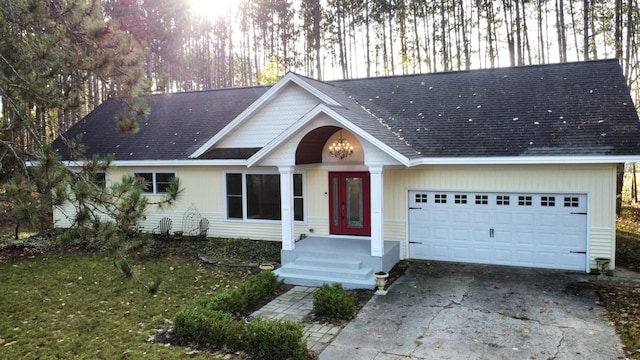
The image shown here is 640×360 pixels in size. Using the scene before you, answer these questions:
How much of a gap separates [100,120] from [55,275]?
9.23 metres

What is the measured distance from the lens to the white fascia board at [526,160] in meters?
9.57

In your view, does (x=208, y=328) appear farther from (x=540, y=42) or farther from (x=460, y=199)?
(x=540, y=42)

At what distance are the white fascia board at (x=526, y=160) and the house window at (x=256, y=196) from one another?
4.21 meters

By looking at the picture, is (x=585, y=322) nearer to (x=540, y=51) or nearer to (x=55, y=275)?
(x=55, y=275)

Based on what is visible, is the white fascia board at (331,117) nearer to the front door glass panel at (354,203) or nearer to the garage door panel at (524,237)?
the front door glass panel at (354,203)

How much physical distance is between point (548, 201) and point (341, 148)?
5.36 meters

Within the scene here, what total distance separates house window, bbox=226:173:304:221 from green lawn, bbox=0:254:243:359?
8.28 feet

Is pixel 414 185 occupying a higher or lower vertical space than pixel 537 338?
higher

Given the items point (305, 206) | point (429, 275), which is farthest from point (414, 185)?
point (305, 206)

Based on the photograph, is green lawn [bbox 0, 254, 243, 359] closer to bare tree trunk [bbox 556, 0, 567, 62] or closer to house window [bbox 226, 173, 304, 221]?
house window [bbox 226, 173, 304, 221]

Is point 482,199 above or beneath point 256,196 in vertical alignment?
beneath

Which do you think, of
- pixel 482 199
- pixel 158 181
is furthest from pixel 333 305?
pixel 158 181

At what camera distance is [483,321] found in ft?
25.0

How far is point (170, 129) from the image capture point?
53.9ft
